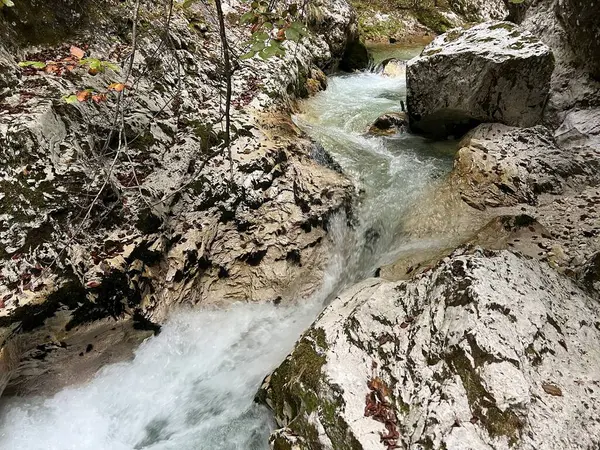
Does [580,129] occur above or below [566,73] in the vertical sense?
below

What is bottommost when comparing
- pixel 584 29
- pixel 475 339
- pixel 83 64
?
pixel 475 339

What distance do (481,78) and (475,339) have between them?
208 inches

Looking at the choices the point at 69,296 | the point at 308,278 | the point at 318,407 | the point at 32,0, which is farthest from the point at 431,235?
the point at 32,0

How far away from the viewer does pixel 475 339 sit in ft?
9.16

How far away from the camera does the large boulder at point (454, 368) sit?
247 centimetres

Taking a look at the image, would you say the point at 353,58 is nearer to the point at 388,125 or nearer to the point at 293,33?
the point at 388,125

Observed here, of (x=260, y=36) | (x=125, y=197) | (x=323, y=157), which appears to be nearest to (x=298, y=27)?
(x=260, y=36)

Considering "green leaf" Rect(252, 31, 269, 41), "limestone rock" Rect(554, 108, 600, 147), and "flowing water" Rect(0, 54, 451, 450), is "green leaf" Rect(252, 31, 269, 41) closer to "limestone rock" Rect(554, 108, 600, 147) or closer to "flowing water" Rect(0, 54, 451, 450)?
"flowing water" Rect(0, 54, 451, 450)

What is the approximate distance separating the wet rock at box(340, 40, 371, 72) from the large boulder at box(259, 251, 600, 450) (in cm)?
1086

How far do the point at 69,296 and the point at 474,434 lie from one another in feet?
12.5

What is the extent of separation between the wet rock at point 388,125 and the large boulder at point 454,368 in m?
4.72

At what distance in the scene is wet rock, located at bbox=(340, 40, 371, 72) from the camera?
42.1 feet

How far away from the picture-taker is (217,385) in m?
4.28

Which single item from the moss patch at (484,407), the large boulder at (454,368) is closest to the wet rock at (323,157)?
the large boulder at (454,368)
